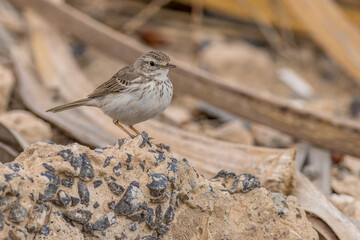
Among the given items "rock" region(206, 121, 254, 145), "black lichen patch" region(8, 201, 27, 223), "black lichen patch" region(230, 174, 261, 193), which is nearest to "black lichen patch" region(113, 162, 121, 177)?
"black lichen patch" region(8, 201, 27, 223)

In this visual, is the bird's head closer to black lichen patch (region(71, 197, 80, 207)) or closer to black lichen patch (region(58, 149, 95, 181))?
black lichen patch (region(58, 149, 95, 181))

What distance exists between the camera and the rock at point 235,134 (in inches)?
244

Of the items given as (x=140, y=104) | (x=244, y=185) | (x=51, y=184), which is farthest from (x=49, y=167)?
(x=140, y=104)

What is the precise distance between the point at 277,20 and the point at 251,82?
1.12 metres

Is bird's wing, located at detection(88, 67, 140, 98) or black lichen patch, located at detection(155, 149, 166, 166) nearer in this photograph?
black lichen patch, located at detection(155, 149, 166, 166)

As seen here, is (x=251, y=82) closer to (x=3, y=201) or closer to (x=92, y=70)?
(x=92, y=70)

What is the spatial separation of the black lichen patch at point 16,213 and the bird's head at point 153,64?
Answer: 2.16 metres

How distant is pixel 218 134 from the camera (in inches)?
250

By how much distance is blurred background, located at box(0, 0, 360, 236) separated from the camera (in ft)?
17.7

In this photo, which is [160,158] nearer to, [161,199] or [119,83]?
[161,199]

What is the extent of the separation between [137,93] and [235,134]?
1806 millimetres

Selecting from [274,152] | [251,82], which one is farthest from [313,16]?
[274,152]

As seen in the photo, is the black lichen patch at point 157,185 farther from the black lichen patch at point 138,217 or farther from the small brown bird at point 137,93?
the small brown bird at point 137,93

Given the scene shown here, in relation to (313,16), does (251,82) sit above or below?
below
